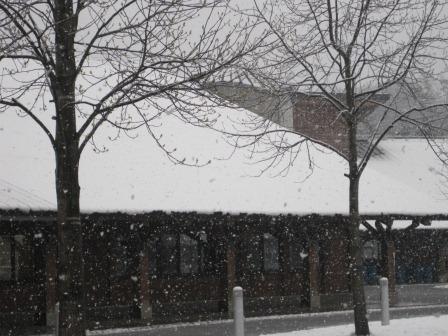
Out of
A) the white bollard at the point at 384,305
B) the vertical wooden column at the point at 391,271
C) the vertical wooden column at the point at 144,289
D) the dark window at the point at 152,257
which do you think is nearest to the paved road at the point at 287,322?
the vertical wooden column at the point at 391,271

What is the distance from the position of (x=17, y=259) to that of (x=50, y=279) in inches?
78.6

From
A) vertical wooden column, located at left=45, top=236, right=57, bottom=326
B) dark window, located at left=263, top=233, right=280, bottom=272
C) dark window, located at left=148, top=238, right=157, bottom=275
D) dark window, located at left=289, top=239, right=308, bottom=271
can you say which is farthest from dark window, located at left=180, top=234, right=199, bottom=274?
vertical wooden column, located at left=45, top=236, right=57, bottom=326

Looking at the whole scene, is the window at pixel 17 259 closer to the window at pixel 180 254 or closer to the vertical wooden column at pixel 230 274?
the window at pixel 180 254

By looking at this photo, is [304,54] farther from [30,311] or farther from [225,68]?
[30,311]

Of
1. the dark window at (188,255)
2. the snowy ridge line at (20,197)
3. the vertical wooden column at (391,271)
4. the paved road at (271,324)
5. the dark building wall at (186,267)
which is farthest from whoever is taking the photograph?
the vertical wooden column at (391,271)

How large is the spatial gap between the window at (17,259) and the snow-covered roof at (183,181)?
199cm

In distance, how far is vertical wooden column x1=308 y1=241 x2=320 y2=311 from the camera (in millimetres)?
22766

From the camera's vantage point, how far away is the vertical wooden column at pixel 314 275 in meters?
22.8

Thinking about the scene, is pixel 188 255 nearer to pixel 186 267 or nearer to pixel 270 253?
pixel 186 267

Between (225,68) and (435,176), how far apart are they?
2601 cm

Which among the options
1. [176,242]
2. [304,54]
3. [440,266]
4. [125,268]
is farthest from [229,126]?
[440,266]

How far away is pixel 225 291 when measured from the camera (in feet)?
70.5

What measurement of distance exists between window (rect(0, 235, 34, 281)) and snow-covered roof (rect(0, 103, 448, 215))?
6.52 feet

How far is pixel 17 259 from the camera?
19672 mm
